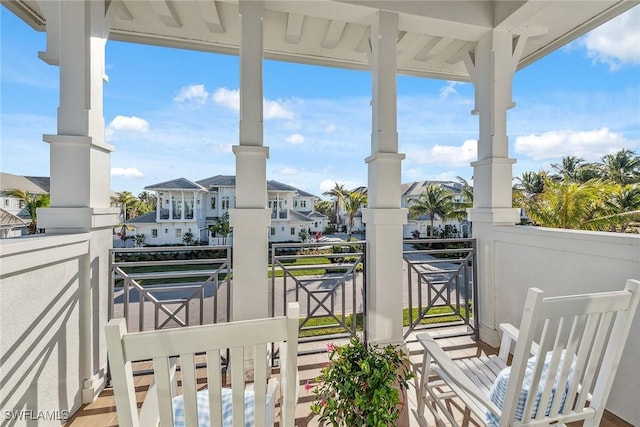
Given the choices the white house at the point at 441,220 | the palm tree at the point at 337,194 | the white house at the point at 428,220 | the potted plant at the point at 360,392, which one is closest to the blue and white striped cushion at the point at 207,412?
the potted plant at the point at 360,392

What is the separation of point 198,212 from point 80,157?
1447 cm

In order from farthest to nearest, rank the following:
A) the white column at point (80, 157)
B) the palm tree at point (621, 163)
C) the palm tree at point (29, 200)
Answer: the palm tree at point (621, 163)
the palm tree at point (29, 200)
the white column at point (80, 157)

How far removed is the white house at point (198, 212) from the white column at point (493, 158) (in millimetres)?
11710

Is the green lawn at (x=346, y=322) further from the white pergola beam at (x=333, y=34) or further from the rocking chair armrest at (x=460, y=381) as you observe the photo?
the white pergola beam at (x=333, y=34)

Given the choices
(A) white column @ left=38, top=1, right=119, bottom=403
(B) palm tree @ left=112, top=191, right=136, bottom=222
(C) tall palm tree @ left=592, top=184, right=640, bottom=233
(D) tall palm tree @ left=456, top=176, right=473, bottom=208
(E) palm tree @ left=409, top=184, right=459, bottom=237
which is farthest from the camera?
(B) palm tree @ left=112, top=191, right=136, bottom=222

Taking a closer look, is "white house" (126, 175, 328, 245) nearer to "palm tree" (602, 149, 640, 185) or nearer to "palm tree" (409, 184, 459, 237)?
"palm tree" (409, 184, 459, 237)

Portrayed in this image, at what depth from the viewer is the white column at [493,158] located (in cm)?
261

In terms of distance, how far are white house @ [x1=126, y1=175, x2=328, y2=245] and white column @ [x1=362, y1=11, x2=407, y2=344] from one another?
461 inches

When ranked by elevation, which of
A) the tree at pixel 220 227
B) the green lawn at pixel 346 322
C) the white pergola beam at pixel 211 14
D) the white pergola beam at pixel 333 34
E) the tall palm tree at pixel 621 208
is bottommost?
the green lawn at pixel 346 322

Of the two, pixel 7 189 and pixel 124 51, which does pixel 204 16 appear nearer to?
pixel 124 51

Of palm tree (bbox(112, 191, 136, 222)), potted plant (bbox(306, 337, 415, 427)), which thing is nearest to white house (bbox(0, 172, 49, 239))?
palm tree (bbox(112, 191, 136, 222))

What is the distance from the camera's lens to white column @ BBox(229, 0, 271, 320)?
6.89ft

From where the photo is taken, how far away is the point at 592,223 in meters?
4.92

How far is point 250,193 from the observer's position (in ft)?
7.00
